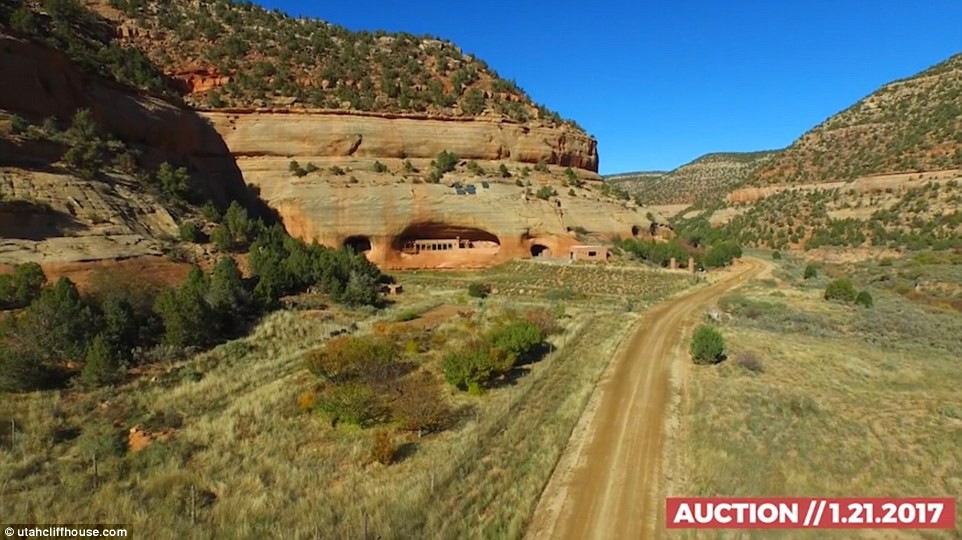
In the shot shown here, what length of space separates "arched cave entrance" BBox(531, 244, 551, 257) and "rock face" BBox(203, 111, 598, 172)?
10696 millimetres

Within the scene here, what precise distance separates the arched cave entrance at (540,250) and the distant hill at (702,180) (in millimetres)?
70565

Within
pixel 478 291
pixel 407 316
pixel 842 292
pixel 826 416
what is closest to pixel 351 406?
pixel 407 316

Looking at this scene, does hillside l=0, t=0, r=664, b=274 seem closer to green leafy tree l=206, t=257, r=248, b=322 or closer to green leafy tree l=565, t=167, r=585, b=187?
green leafy tree l=565, t=167, r=585, b=187

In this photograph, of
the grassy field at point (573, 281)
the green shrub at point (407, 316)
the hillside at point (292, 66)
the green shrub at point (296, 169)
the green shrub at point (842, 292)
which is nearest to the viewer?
the green shrub at point (407, 316)

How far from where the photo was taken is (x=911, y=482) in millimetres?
10898

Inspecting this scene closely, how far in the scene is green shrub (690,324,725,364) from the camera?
18484 millimetres

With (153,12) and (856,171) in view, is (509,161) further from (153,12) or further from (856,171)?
(856,171)

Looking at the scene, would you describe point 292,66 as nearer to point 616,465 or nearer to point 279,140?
point 279,140

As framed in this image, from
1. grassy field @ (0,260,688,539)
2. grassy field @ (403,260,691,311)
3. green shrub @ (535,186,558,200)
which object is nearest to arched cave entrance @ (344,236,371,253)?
grassy field @ (403,260,691,311)

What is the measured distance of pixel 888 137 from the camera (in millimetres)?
76250

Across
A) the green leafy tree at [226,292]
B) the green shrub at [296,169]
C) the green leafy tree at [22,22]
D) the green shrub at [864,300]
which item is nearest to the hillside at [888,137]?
the green shrub at [864,300]

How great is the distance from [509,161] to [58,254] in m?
36.2

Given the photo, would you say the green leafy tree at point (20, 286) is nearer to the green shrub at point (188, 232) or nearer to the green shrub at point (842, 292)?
the green shrub at point (188, 232)

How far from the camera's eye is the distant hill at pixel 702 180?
368 ft
